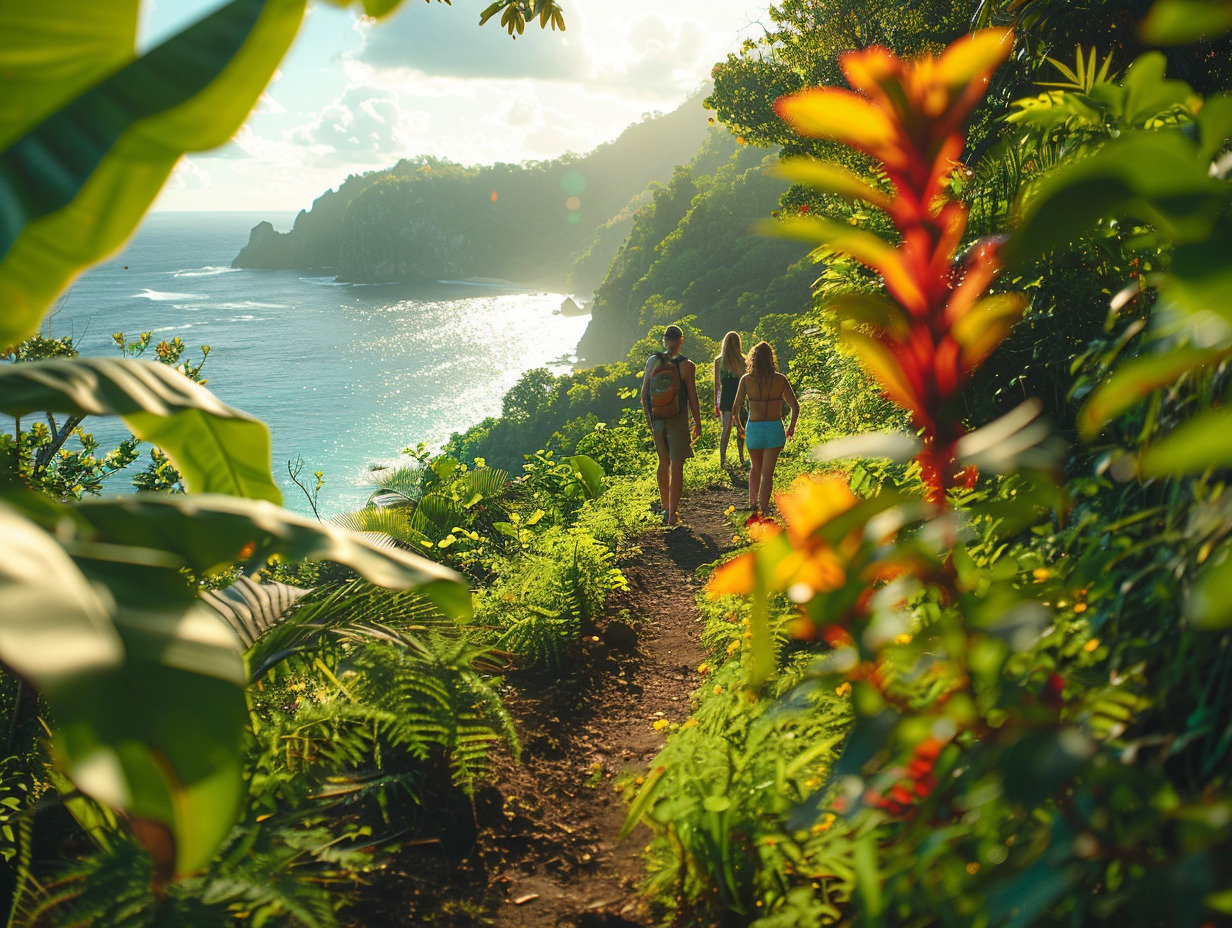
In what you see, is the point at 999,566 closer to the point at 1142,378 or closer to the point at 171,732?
the point at 1142,378

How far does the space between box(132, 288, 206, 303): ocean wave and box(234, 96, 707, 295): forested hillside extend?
106ft

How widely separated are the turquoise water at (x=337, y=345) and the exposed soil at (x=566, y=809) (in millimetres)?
40346

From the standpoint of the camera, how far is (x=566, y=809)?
8.77 ft

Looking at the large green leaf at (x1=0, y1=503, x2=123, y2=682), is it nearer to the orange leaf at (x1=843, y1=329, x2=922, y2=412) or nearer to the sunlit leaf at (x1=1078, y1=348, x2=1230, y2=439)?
the orange leaf at (x1=843, y1=329, x2=922, y2=412)

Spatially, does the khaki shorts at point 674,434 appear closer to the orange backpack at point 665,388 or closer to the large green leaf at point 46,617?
the orange backpack at point 665,388

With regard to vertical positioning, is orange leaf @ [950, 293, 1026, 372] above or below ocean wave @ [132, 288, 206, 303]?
below

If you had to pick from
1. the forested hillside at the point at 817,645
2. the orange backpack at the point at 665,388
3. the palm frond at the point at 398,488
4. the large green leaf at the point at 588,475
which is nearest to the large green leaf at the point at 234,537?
the forested hillside at the point at 817,645

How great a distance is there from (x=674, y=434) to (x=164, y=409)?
16.8 feet

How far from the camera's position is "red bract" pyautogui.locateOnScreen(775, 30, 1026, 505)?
Answer: 2.37ft

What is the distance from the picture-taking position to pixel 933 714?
0.89 metres

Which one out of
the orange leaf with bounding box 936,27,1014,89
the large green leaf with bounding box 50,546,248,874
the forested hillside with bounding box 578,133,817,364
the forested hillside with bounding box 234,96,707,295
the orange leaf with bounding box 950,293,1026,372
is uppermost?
the forested hillside with bounding box 234,96,707,295

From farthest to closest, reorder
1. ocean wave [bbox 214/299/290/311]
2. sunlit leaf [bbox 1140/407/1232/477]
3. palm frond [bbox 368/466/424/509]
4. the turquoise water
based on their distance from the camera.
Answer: ocean wave [bbox 214/299/290/311] → the turquoise water → palm frond [bbox 368/466/424/509] → sunlit leaf [bbox 1140/407/1232/477]

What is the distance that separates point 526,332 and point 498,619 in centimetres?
10252

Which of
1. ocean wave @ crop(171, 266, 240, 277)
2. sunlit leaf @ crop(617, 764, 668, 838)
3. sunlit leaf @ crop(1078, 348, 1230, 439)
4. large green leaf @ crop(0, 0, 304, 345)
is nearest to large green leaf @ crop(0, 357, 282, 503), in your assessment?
large green leaf @ crop(0, 0, 304, 345)
